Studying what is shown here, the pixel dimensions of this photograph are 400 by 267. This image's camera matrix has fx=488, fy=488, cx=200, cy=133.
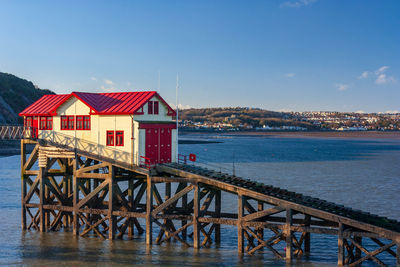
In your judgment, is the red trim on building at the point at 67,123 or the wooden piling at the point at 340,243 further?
the red trim on building at the point at 67,123

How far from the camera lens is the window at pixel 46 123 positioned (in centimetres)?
3516

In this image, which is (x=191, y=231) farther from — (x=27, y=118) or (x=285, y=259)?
(x=27, y=118)

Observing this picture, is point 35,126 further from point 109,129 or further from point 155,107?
point 155,107

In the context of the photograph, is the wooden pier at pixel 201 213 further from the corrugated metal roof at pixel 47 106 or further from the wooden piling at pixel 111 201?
the corrugated metal roof at pixel 47 106

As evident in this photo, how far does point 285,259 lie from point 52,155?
17.6m

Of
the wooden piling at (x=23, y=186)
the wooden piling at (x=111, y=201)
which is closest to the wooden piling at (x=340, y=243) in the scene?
the wooden piling at (x=111, y=201)

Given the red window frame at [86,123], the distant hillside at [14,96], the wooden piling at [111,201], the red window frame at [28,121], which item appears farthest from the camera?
the distant hillside at [14,96]

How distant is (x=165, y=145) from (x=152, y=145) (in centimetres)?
117

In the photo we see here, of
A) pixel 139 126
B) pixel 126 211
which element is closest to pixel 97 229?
pixel 126 211

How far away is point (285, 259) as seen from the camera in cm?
2719

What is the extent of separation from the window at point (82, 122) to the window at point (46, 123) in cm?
253

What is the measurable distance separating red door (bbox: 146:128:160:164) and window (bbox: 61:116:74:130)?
19.2 ft

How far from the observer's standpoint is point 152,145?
106 ft

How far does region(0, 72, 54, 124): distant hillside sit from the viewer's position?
133 metres
